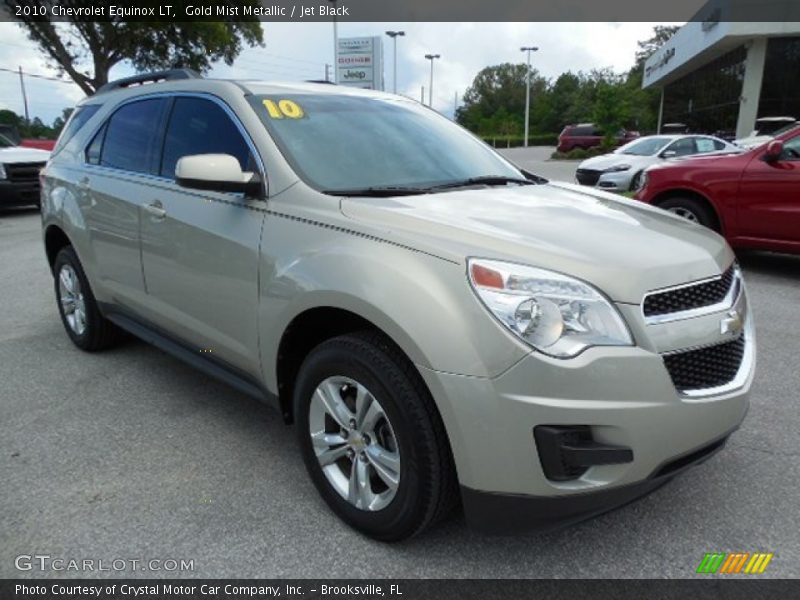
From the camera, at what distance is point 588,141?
1500 inches

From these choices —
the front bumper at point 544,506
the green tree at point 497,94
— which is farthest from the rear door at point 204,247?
the green tree at point 497,94

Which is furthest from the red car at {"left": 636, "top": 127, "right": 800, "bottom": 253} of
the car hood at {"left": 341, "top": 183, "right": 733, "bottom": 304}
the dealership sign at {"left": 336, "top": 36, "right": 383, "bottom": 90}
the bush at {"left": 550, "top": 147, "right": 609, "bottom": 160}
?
the dealership sign at {"left": 336, "top": 36, "right": 383, "bottom": 90}

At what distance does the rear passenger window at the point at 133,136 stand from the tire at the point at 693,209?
18.4ft

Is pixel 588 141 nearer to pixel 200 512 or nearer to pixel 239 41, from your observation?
pixel 239 41

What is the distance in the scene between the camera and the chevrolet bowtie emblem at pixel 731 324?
2305 mm

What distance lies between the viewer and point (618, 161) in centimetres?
1466

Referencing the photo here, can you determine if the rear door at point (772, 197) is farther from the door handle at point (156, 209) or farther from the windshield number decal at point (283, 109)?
the door handle at point (156, 209)

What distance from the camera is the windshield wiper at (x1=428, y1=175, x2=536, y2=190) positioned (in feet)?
10.1

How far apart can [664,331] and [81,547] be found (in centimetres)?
228

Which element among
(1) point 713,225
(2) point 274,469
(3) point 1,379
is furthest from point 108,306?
(1) point 713,225

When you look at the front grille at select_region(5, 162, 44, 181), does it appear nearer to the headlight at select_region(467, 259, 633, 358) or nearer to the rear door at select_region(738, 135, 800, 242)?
the rear door at select_region(738, 135, 800, 242)

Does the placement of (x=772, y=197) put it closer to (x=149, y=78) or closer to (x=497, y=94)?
(x=149, y=78)

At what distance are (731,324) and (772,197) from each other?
201 inches

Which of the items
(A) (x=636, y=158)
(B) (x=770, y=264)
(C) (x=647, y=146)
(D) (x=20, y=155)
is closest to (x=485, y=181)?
(B) (x=770, y=264)
